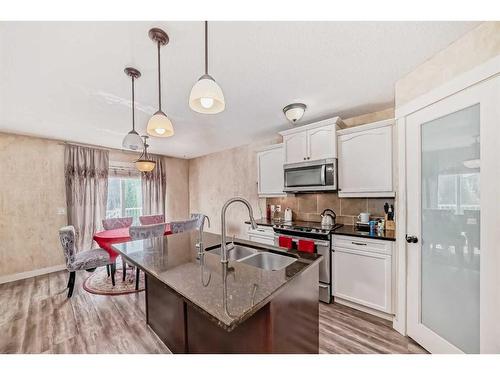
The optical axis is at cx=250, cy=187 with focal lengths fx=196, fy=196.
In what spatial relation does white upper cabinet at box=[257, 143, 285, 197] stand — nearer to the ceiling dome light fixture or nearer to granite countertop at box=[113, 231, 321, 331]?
the ceiling dome light fixture

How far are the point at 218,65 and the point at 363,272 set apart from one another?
2.43m

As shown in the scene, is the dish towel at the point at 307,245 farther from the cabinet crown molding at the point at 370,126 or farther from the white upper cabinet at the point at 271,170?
the cabinet crown molding at the point at 370,126

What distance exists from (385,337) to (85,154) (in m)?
5.16

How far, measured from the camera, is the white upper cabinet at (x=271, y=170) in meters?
3.12

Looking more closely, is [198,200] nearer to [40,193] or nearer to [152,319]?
[40,193]

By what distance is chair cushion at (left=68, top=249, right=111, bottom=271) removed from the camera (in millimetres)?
2467

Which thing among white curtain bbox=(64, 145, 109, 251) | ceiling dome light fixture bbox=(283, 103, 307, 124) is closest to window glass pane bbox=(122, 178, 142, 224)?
white curtain bbox=(64, 145, 109, 251)

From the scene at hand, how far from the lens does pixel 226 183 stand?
446 cm

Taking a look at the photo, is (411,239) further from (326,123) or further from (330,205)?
(326,123)

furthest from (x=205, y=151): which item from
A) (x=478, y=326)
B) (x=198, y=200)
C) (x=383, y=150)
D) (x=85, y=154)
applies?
(x=478, y=326)

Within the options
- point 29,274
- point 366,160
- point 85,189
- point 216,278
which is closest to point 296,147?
point 366,160

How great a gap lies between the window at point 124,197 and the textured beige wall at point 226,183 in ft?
4.33

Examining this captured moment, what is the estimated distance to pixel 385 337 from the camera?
1.74m

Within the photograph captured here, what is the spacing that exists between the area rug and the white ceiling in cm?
230
